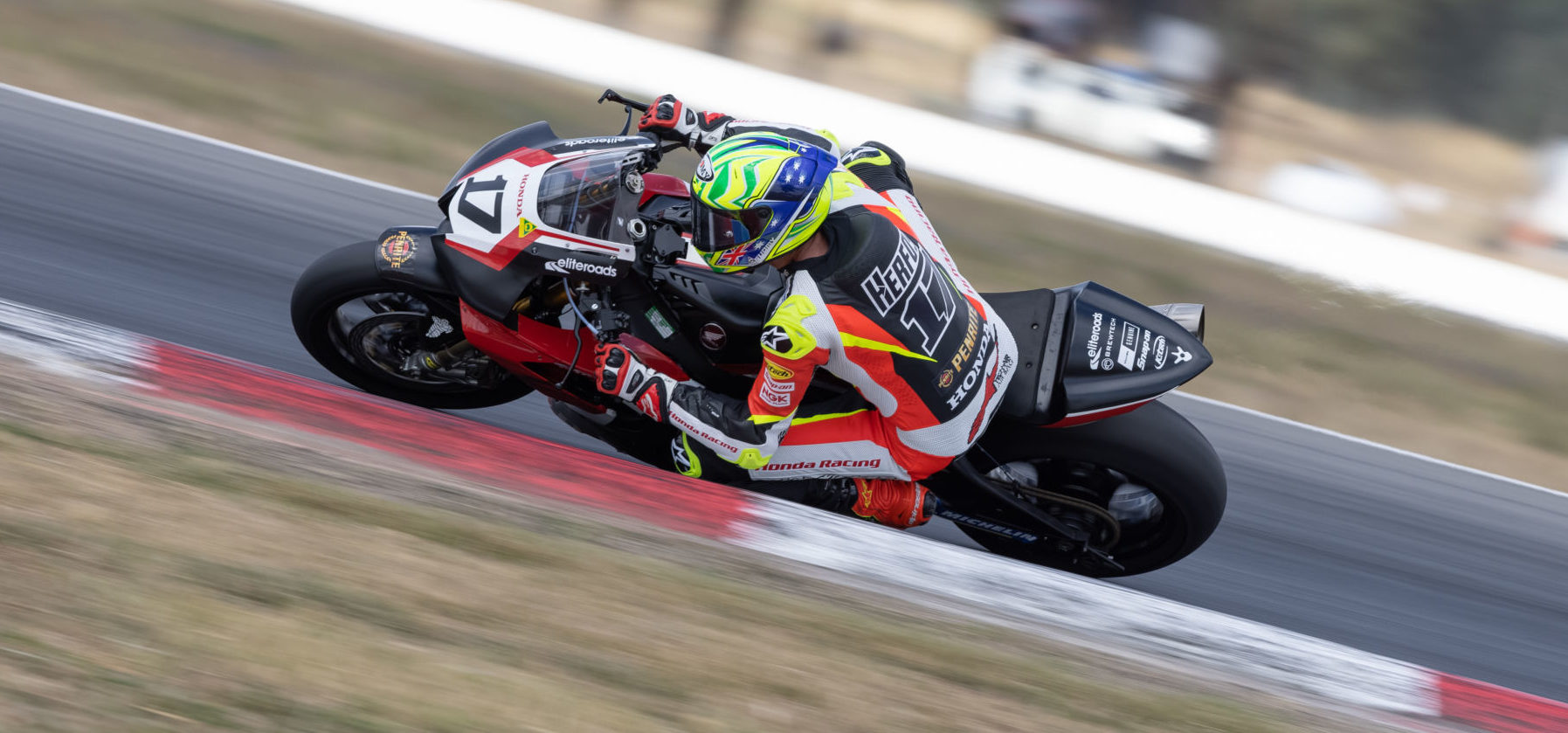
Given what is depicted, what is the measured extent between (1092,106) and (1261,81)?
2.57 metres

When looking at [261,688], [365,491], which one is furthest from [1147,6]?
[261,688]

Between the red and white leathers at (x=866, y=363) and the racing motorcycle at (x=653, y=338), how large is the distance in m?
0.18

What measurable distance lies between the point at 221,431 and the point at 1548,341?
8.70 m

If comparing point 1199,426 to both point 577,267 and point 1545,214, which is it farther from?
point 1545,214

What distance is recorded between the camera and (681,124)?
4.15m

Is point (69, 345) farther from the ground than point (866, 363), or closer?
closer

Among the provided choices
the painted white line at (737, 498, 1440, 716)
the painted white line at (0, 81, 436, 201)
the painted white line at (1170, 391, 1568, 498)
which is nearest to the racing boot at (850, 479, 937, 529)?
the painted white line at (737, 498, 1440, 716)

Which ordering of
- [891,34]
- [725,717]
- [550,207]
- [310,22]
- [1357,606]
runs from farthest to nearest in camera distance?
[891,34]
[310,22]
[1357,606]
[550,207]
[725,717]

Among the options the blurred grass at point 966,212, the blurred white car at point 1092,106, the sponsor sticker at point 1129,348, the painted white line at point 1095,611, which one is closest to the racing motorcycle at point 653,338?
the sponsor sticker at point 1129,348

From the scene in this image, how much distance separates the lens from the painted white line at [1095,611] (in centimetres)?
360

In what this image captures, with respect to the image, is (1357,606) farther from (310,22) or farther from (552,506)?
(310,22)

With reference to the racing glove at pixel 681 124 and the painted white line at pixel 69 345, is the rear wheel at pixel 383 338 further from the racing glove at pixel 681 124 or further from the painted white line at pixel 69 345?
the racing glove at pixel 681 124

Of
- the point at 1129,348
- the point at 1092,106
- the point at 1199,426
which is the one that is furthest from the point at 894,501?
the point at 1092,106

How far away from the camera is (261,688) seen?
2.55 m
